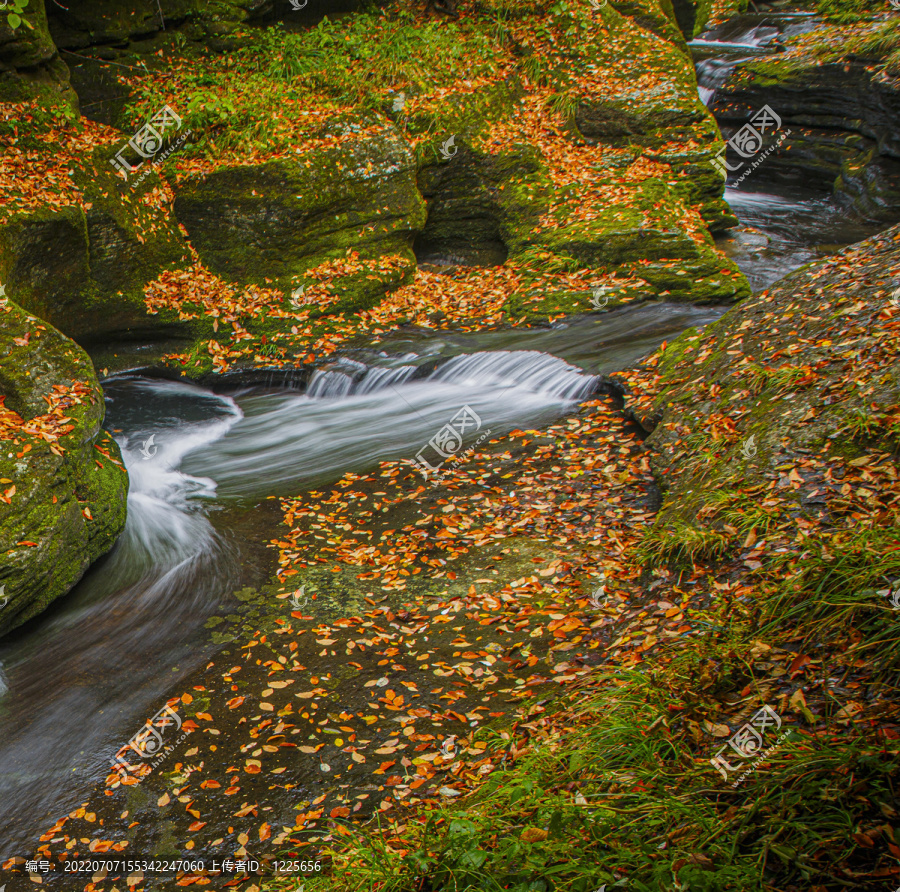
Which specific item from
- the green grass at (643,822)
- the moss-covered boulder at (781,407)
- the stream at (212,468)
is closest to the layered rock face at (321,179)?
the stream at (212,468)

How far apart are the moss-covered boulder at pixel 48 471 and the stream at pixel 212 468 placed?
0.36 metres

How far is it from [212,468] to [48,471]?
275cm

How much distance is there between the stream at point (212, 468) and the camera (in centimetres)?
522

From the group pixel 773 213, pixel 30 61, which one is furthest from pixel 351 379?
pixel 773 213

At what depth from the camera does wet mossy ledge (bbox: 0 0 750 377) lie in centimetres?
1085

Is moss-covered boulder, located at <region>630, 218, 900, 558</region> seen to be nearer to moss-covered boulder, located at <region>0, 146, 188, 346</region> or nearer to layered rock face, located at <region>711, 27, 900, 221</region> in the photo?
moss-covered boulder, located at <region>0, 146, 188, 346</region>

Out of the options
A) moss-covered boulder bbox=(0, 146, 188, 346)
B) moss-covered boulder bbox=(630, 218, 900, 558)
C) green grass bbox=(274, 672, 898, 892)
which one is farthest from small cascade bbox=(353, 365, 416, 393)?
green grass bbox=(274, 672, 898, 892)

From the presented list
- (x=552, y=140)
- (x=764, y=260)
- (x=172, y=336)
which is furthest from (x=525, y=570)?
(x=552, y=140)

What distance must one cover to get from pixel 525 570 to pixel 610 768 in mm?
2725

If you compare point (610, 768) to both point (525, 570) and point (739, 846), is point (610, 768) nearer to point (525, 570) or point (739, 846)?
point (739, 846)

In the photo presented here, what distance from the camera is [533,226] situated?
13.0 metres

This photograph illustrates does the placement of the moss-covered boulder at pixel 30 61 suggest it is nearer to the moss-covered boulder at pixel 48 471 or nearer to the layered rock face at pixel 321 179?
the layered rock face at pixel 321 179

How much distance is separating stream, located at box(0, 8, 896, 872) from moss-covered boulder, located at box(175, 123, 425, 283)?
2.28m

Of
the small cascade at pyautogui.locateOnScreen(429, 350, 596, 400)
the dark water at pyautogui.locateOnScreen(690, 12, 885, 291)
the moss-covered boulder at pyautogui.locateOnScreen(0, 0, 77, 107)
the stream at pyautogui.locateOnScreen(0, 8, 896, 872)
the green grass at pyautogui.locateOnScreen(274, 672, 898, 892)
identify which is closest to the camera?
the green grass at pyautogui.locateOnScreen(274, 672, 898, 892)
